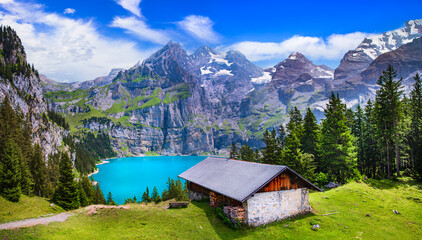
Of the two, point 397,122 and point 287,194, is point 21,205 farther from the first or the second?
point 397,122

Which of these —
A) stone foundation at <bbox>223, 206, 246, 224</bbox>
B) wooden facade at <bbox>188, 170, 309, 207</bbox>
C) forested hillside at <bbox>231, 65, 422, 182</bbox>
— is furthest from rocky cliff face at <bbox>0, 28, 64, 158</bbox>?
stone foundation at <bbox>223, 206, 246, 224</bbox>

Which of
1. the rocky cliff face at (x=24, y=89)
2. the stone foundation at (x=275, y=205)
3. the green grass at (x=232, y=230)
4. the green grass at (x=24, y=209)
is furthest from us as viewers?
the rocky cliff face at (x=24, y=89)

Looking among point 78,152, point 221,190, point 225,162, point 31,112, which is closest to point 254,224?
point 221,190

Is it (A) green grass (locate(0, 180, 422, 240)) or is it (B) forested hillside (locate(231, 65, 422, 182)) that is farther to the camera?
(B) forested hillside (locate(231, 65, 422, 182))

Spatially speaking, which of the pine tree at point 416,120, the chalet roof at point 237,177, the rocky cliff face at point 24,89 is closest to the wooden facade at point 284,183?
the chalet roof at point 237,177

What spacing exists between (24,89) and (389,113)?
497 feet

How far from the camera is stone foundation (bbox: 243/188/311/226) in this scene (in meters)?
23.5

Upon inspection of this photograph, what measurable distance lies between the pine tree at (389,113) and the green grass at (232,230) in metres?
13.3

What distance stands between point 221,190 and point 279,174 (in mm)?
6674

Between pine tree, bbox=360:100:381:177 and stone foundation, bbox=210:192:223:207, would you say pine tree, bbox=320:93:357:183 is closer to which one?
pine tree, bbox=360:100:381:177

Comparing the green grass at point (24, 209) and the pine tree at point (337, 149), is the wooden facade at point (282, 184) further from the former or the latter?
the green grass at point (24, 209)

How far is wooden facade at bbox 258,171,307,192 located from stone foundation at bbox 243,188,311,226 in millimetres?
410

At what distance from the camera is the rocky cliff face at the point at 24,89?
105m

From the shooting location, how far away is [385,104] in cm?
4191
